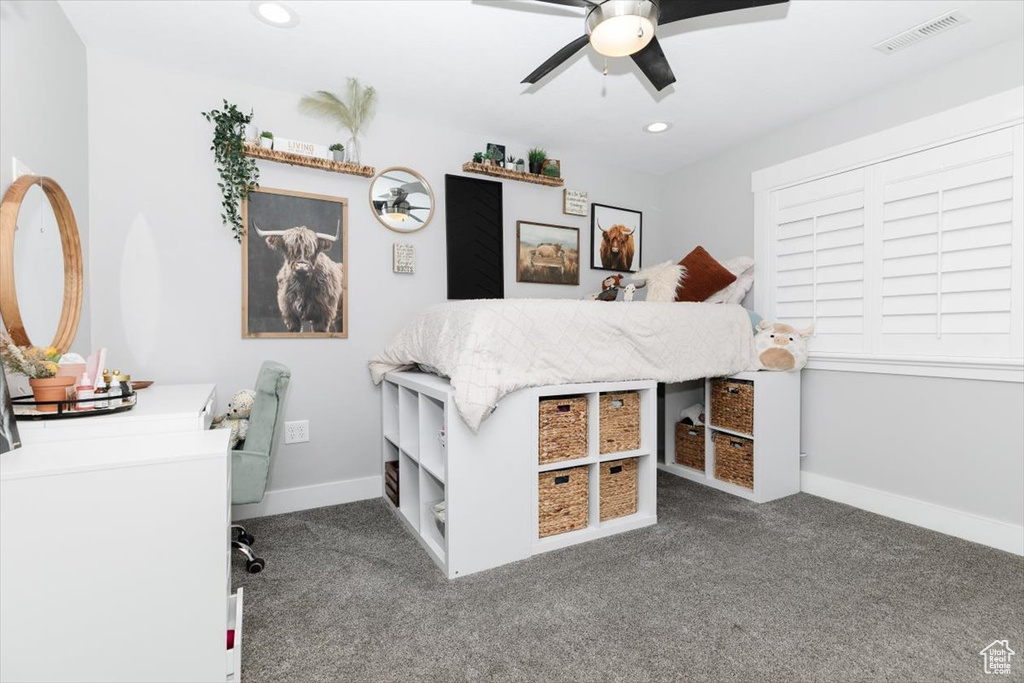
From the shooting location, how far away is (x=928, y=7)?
2.01m

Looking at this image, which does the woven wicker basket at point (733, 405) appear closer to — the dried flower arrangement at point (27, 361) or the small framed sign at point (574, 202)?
the small framed sign at point (574, 202)

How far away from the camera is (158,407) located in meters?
1.68

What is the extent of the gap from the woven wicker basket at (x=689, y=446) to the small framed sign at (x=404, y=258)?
7.15ft

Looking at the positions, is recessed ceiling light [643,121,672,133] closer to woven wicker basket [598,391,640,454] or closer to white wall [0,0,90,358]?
woven wicker basket [598,391,640,454]

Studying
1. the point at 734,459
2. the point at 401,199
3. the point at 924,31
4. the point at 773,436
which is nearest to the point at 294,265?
the point at 401,199

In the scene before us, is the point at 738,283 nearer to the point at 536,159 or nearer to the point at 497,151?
the point at 536,159

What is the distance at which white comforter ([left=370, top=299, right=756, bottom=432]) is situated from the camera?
6.79 ft

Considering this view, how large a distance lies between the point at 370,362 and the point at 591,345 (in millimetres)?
1408

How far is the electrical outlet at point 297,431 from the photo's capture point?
2.82 meters

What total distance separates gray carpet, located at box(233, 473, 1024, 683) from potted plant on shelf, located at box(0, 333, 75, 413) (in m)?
0.98

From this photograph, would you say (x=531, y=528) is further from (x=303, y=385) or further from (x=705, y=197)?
(x=705, y=197)

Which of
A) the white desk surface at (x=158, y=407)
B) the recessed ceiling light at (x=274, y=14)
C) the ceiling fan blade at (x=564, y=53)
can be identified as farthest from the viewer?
the recessed ceiling light at (x=274, y=14)

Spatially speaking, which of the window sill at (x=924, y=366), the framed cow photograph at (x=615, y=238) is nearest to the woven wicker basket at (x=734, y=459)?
the window sill at (x=924, y=366)

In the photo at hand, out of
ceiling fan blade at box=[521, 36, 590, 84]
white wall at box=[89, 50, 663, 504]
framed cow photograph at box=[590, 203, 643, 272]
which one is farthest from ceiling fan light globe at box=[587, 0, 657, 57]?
framed cow photograph at box=[590, 203, 643, 272]
